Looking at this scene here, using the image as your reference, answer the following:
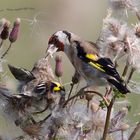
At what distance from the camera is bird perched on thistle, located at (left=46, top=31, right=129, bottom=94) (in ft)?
8.76

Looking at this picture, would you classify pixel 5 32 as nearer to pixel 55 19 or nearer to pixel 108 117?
pixel 108 117

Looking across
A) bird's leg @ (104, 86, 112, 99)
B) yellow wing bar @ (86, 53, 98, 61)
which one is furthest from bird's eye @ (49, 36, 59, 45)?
bird's leg @ (104, 86, 112, 99)

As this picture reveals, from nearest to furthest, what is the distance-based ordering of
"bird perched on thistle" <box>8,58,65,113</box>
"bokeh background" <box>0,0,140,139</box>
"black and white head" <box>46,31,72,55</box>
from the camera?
"bird perched on thistle" <box>8,58,65,113</box>
"black and white head" <box>46,31,72,55</box>
"bokeh background" <box>0,0,140,139</box>

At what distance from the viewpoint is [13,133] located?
2697 mm

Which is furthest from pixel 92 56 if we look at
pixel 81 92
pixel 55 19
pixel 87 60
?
pixel 55 19

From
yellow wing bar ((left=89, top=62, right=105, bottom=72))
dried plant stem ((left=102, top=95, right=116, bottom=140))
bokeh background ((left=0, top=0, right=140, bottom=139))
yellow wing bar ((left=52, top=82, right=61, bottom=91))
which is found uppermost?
yellow wing bar ((left=89, top=62, right=105, bottom=72))

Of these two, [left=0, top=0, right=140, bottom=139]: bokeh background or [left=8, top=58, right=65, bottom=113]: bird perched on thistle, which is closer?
[left=8, top=58, right=65, bottom=113]: bird perched on thistle

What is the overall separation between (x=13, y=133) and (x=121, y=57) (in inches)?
17.6

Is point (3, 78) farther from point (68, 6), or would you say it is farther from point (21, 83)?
point (68, 6)

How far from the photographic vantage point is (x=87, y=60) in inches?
106

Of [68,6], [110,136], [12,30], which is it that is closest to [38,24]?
[12,30]

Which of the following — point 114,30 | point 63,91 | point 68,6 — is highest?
point 114,30

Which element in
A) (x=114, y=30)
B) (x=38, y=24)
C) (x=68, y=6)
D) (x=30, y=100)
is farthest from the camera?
(x=68, y=6)

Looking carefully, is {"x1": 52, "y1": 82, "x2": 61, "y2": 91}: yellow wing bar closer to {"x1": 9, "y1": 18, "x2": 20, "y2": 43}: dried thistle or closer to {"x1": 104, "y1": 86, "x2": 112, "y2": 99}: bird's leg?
{"x1": 104, "y1": 86, "x2": 112, "y2": 99}: bird's leg
